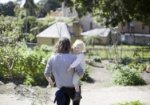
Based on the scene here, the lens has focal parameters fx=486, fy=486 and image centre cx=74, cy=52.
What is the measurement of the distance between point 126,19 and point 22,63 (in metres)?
23.2

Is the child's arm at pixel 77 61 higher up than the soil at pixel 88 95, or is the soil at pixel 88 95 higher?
the child's arm at pixel 77 61

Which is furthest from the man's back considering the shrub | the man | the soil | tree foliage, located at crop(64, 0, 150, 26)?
tree foliage, located at crop(64, 0, 150, 26)

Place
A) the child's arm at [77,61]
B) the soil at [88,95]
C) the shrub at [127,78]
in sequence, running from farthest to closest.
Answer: the shrub at [127,78], the soil at [88,95], the child's arm at [77,61]

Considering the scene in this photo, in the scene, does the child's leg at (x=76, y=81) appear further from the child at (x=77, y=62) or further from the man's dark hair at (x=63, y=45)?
the man's dark hair at (x=63, y=45)

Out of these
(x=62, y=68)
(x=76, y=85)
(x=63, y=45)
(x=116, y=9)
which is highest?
(x=63, y=45)

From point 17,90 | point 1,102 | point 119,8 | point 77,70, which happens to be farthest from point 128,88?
point 119,8

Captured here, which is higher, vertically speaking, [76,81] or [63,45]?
[63,45]

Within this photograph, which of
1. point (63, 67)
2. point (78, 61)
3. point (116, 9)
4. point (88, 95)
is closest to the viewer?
point (63, 67)

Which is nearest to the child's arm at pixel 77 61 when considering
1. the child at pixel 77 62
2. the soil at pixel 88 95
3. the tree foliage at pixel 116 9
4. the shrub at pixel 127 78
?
the child at pixel 77 62

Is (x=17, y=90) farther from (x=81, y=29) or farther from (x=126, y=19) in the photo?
(x=81, y=29)

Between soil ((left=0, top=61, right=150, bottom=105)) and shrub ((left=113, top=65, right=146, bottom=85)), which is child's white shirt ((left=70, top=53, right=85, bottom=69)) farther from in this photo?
shrub ((left=113, top=65, right=146, bottom=85))

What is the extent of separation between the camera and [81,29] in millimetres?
82812

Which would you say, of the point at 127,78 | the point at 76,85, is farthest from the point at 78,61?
the point at 127,78

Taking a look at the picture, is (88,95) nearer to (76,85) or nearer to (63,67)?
(76,85)
